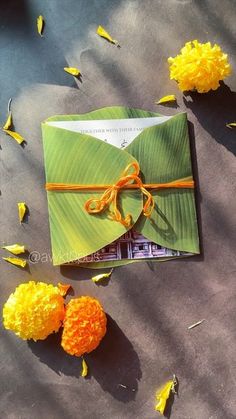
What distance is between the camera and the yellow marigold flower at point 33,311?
0.86 metres

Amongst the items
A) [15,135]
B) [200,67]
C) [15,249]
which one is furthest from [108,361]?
[200,67]

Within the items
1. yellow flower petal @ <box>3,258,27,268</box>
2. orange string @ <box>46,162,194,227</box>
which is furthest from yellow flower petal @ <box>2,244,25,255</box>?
orange string @ <box>46,162,194,227</box>

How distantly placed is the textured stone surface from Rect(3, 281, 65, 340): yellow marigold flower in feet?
Result: 0.16

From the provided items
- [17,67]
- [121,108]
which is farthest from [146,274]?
[17,67]

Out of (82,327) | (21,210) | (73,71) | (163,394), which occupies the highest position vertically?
(73,71)

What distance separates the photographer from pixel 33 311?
0.85m

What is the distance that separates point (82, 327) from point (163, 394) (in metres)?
0.22

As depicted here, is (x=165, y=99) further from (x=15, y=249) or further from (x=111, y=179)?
(x=15, y=249)

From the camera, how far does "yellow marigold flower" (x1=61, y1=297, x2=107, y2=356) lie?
86 centimetres

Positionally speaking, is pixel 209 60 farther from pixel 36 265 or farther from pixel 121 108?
pixel 36 265

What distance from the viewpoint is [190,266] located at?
37.4 inches

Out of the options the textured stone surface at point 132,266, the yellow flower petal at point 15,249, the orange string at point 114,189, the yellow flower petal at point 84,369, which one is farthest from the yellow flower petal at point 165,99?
the yellow flower petal at point 84,369

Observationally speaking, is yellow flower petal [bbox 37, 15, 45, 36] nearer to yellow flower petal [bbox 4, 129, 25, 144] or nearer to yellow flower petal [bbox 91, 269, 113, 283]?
yellow flower petal [bbox 4, 129, 25, 144]

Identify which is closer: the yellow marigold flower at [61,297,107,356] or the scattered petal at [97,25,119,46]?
the yellow marigold flower at [61,297,107,356]
